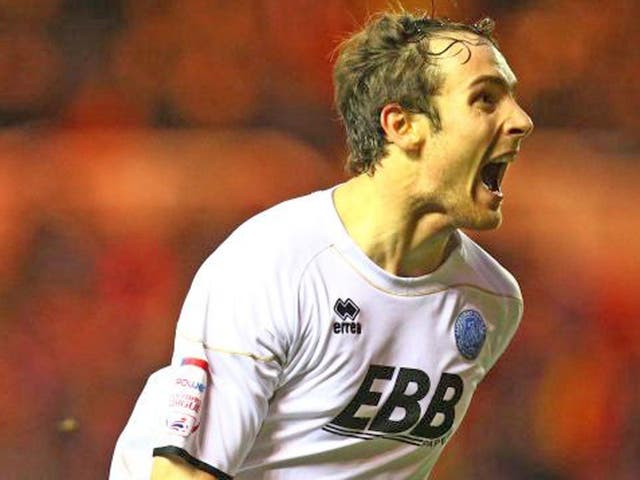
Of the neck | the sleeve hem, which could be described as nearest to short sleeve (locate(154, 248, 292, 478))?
the sleeve hem

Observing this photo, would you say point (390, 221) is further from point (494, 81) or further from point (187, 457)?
point (187, 457)

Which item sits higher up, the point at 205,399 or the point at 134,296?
the point at 205,399

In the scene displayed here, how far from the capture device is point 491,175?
2148mm

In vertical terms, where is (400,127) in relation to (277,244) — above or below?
above

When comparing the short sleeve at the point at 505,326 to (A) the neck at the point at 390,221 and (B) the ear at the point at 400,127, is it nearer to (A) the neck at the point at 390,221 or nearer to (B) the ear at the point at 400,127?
(A) the neck at the point at 390,221

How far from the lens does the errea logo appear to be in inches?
78.3

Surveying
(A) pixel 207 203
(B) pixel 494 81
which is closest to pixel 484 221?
(B) pixel 494 81

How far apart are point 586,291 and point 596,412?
0.31 metres

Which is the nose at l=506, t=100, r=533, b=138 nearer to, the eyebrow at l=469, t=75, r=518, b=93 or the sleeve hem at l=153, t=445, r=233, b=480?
the eyebrow at l=469, t=75, r=518, b=93

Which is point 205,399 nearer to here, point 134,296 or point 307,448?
point 307,448

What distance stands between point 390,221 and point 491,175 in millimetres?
194

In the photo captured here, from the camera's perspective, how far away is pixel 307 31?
12.3 ft

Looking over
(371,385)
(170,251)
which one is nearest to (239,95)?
(170,251)

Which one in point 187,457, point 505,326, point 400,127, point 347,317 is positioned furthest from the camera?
point 505,326
